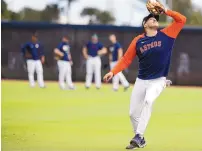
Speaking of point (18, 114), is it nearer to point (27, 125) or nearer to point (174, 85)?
point (27, 125)

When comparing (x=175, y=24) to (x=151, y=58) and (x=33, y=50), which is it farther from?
(x=33, y=50)

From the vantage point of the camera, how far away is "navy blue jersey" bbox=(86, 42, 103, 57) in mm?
27297

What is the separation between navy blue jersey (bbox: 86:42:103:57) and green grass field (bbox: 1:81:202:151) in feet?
15.4

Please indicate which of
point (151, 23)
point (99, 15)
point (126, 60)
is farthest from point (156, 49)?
point (99, 15)

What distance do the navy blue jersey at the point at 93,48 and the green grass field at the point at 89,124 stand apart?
471cm

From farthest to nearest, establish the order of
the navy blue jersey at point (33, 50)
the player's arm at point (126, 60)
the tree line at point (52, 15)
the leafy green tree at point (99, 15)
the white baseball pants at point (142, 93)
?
1. the leafy green tree at point (99, 15)
2. the tree line at point (52, 15)
3. the navy blue jersey at point (33, 50)
4. the player's arm at point (126, 60)
5. the white baseball pants at point (142, 93)

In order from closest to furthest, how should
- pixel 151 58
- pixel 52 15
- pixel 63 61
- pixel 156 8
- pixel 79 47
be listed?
pixel 156 8 → pixel 151 58 → pixel 63 61 → pixel 79 47 → pixel 52 15

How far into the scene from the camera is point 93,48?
89.8 ft

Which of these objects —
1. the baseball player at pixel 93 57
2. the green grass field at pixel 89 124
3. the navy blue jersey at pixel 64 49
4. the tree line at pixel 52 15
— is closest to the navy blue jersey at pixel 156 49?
the green grass field at pixel 89 124

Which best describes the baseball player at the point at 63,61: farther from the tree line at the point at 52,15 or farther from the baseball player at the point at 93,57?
the tree line at the point at 52,15

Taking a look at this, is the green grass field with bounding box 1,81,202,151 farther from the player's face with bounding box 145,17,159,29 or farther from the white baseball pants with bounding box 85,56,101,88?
the white baseball pants with bounding box 85,56,101,88

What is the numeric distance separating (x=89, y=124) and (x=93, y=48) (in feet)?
43.0

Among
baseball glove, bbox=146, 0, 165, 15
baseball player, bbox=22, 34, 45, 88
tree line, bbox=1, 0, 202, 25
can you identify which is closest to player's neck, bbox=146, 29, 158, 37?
baseball glove, bbox=146, 0, 165, 15

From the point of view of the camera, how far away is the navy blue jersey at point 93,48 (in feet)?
89.6
